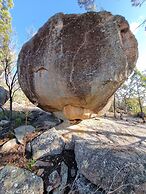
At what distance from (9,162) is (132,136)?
2.82m

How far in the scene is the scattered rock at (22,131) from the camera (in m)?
5.79

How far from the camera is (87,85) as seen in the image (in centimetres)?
571

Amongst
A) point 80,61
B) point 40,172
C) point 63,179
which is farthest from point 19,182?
point 80,61

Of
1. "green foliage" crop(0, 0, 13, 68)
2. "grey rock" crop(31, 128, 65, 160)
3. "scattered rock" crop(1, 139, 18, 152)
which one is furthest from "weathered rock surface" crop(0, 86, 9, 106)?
"grey rock" crop(31, 128, 65, 160)

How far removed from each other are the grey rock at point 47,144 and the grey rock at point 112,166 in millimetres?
507

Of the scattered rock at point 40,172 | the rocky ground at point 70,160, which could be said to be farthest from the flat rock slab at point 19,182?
the scattered rock at point 40,172

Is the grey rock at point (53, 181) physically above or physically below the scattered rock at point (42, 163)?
below

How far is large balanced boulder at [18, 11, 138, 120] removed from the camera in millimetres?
5738

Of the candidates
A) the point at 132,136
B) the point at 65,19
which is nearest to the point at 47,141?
the point at 132,136

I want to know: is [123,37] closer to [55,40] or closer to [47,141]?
[55,40]

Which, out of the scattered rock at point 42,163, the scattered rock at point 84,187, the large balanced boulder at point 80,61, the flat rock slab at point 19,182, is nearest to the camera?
the scattered rock at point 84,187

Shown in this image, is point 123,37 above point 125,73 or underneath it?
above

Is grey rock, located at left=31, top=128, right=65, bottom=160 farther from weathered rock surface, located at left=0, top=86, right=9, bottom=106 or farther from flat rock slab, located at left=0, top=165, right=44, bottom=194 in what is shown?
weathered rock surface, located at left=0, top=86, right=9, bottom=106

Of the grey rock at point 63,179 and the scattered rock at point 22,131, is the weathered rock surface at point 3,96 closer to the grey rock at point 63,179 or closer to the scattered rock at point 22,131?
the scattered rock at point 22,131
